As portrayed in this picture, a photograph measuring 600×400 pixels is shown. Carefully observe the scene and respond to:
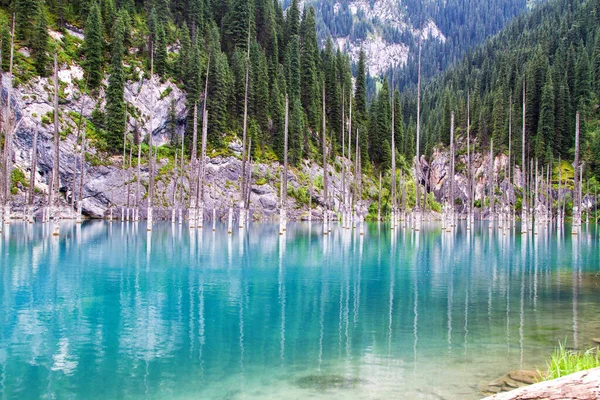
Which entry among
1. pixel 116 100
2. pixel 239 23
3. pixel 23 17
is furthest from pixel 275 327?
pixel 239 23

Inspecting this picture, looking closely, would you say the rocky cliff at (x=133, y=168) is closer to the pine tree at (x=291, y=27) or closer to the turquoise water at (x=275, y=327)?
the pine tree at (x=291, y=27)

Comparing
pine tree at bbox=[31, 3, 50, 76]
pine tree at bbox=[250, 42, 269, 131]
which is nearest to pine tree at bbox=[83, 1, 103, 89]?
pine tree at bbox=[31, 3, 50, 76]

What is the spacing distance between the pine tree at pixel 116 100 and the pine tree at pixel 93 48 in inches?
76.4

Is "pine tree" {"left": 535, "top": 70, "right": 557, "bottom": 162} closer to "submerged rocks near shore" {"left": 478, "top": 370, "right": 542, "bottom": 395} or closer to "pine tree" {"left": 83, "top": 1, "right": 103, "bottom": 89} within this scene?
"pine tree" {"left": 83, "top": 1, "right": 103, "bottom": 89}

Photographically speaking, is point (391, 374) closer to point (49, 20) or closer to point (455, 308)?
point (455, 308)

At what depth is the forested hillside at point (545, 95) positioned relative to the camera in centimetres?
11038

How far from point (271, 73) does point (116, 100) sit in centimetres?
3542

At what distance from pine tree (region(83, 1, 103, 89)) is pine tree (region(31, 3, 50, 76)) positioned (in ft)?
21.2

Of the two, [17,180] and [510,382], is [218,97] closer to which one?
[17,180]

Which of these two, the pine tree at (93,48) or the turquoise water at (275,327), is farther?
the pine tree at (93,48)

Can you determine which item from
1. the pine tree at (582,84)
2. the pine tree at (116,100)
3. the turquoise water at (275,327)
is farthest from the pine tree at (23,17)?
the pine tree at (582,84)

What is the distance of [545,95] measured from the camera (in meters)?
112

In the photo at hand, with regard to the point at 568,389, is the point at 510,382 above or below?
below

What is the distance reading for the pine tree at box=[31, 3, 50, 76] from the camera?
214 ft
